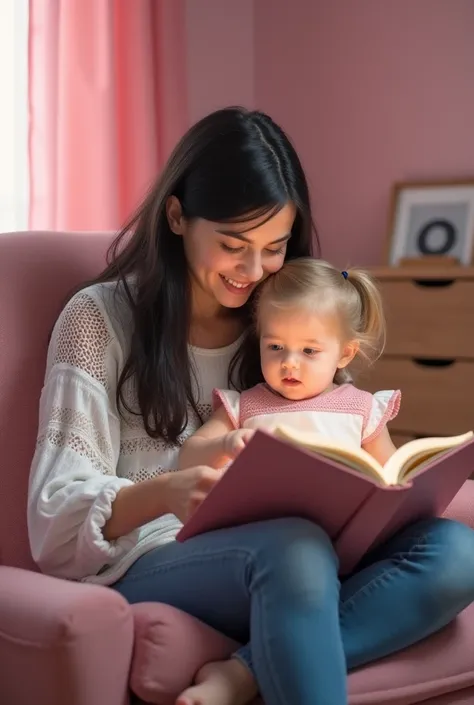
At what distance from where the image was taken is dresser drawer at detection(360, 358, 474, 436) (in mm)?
2877

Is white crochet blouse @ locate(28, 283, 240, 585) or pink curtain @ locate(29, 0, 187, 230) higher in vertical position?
pink curtain @ locate(29, 0, 187, 230)

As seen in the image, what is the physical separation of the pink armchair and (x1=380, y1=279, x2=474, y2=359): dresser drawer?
4.08 ft

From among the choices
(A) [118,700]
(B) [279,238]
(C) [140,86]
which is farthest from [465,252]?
(A) [118,700]

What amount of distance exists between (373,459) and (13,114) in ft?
5.96

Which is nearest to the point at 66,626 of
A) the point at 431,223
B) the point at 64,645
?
the point at 64,645

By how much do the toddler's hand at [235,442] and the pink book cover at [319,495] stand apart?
11 centimetres

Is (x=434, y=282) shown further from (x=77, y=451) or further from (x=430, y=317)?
(x=77, y=451)

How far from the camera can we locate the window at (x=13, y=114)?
264 cm

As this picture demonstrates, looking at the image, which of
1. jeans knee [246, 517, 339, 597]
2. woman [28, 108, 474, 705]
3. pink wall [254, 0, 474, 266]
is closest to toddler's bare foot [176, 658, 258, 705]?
woman [28, 108, 474, 705]

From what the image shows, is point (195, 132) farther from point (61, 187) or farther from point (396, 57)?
point (396, 57)

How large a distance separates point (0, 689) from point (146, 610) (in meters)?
0.19

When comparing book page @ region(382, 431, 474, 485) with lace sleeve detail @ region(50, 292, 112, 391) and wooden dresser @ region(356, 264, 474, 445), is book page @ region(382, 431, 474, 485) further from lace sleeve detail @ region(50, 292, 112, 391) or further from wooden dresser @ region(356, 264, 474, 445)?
wooden dresser @ region(356, 264, 474, 445)

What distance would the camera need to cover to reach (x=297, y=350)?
1562 mm

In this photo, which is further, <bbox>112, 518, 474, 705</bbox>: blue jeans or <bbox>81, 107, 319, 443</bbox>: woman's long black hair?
<bbox>81, 107, 319, 443</bbox>: woman's long black hair
